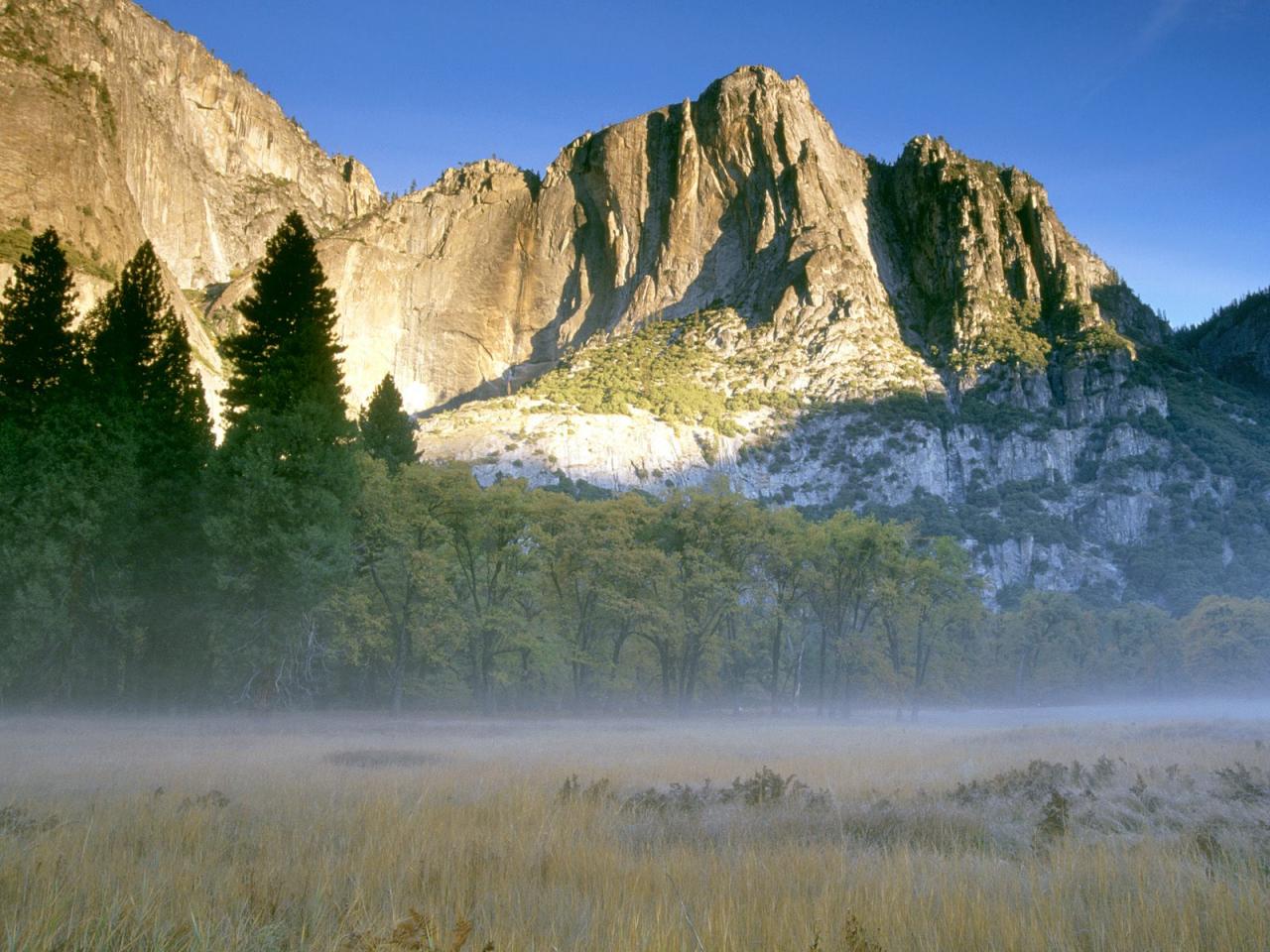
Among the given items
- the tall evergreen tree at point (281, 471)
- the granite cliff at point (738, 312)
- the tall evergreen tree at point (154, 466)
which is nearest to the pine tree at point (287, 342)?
the tall evergreen tree at point (281, 471)

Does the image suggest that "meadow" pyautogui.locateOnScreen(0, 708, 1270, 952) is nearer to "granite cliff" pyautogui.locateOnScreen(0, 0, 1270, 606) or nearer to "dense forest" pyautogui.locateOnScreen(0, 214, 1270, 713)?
"dense forest" pyautogui.locateOnScreen(0, 214, 1270, 713)

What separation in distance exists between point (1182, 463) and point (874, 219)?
8511cm

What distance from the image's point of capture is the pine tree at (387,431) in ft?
147

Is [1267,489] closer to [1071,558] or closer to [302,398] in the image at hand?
[1071,558]

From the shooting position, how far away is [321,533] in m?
24.8

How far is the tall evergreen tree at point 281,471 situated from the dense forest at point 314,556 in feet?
0.25

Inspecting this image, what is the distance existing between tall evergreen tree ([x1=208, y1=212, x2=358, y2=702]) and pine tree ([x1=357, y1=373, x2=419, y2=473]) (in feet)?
52.1

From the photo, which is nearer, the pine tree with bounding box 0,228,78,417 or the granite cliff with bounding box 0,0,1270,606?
the pine tree with bounding box 0,228,78,417

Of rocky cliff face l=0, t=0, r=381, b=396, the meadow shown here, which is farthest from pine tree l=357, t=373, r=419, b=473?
rocky cliff face l=0, t=0, r=381, b=396

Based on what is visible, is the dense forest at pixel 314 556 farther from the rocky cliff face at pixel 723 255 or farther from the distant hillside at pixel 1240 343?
the distant hillside at pixel 1240 343

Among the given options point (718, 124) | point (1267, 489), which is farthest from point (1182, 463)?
point (718, 124)

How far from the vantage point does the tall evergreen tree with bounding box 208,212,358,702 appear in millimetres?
24875

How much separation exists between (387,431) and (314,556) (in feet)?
73.7

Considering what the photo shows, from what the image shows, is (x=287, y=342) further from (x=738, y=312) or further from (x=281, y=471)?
(x=738, y=312)
